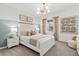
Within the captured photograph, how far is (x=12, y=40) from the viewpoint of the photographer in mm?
1912

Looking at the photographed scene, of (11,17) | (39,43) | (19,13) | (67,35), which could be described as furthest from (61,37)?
(11,17)

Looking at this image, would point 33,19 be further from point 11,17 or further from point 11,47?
point 11,47

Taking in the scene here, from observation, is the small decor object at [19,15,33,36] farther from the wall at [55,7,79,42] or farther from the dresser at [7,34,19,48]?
the wall at [55,7,79,42]

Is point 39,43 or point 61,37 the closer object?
point 39,43

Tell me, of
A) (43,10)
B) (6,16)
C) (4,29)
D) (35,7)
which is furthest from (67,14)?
(4,29)

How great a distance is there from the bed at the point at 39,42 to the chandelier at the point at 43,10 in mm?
569

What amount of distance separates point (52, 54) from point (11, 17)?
4.53 ft

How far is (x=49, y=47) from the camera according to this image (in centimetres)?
192

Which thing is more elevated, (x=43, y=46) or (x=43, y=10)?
(x=43, y=10)

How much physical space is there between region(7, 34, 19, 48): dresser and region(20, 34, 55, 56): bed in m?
0.13

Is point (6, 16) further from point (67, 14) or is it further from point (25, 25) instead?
point (67, 14)

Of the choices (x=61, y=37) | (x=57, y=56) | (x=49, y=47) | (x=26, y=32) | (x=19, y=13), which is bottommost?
(x=57, y=56)

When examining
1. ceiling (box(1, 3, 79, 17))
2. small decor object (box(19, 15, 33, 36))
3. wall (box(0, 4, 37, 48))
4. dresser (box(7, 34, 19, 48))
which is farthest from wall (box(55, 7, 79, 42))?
dresser (box(7, 34, 19, 48))

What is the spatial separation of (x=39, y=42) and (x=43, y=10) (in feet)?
2.70
